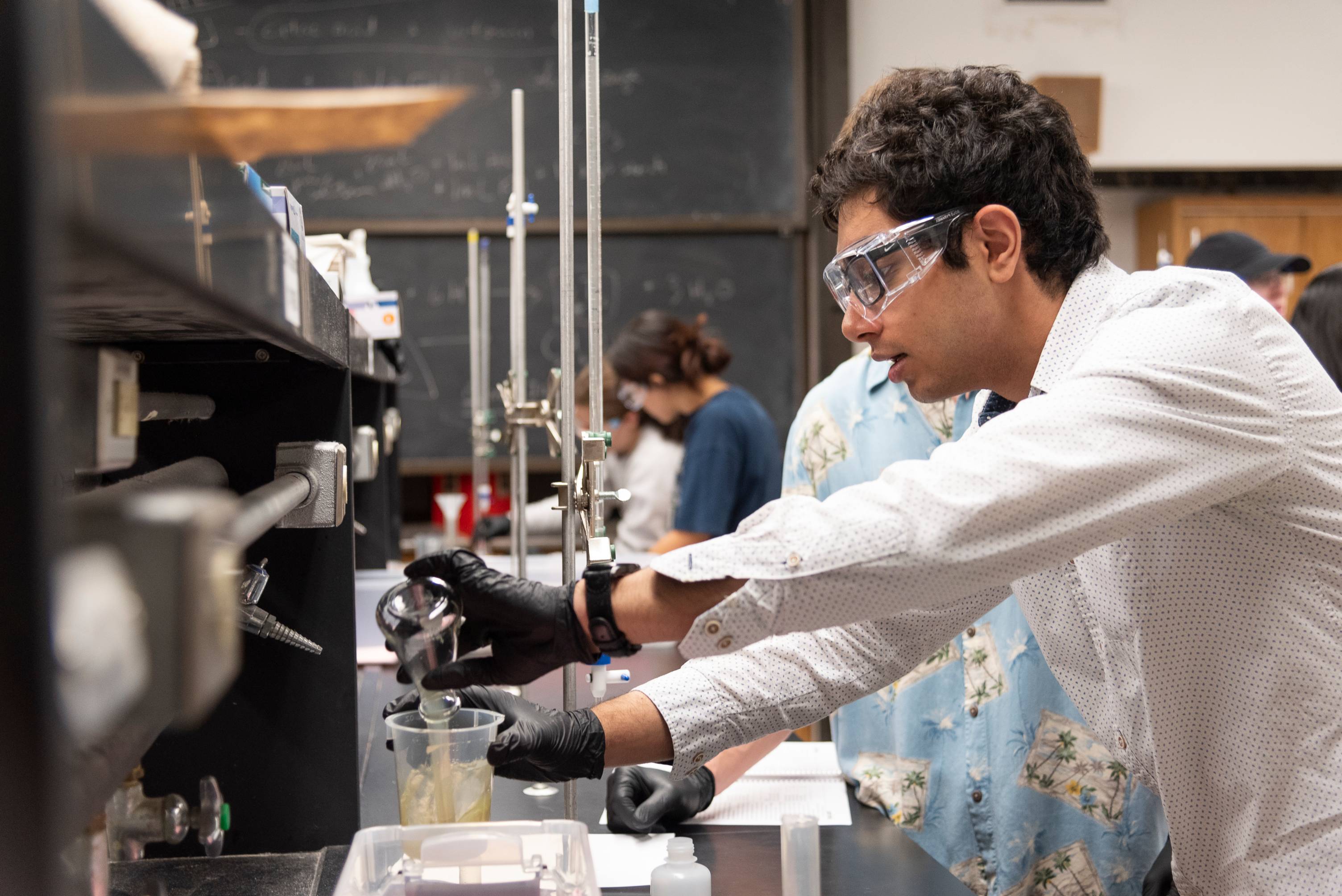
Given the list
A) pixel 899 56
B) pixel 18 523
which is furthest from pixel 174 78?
pixel 899 56

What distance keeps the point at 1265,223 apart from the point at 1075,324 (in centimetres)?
418

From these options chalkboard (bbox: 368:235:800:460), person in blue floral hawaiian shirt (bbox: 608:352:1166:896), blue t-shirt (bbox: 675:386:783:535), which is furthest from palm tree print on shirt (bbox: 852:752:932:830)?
chalkboard (bbox: 368:235:800:460)

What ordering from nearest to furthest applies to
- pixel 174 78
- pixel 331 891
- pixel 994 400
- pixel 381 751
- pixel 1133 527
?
pixel 174 78
pixel 1133 527
pixel 331 891
pixel 994 400
pixel 381 751

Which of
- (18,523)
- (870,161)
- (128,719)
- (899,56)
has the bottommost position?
(128,719)

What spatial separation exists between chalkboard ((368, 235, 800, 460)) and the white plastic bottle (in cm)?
370

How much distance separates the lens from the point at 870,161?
1.36 meters

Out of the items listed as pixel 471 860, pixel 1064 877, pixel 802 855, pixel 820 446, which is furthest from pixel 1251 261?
pixel 471 860

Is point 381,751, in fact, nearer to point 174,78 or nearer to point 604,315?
point 174,78

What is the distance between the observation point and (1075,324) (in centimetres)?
130

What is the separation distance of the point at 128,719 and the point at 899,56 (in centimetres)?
481

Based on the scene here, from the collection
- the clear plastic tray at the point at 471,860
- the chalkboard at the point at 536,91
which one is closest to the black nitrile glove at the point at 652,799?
the clear plastic tray at the point at 471,860

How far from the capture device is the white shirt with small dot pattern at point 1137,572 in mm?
935

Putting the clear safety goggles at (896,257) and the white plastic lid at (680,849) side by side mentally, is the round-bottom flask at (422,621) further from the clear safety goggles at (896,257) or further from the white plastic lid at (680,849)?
the clear safety goggles at (896,257)

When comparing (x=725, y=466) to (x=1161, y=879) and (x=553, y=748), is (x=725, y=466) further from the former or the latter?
(x=553, y=748)
